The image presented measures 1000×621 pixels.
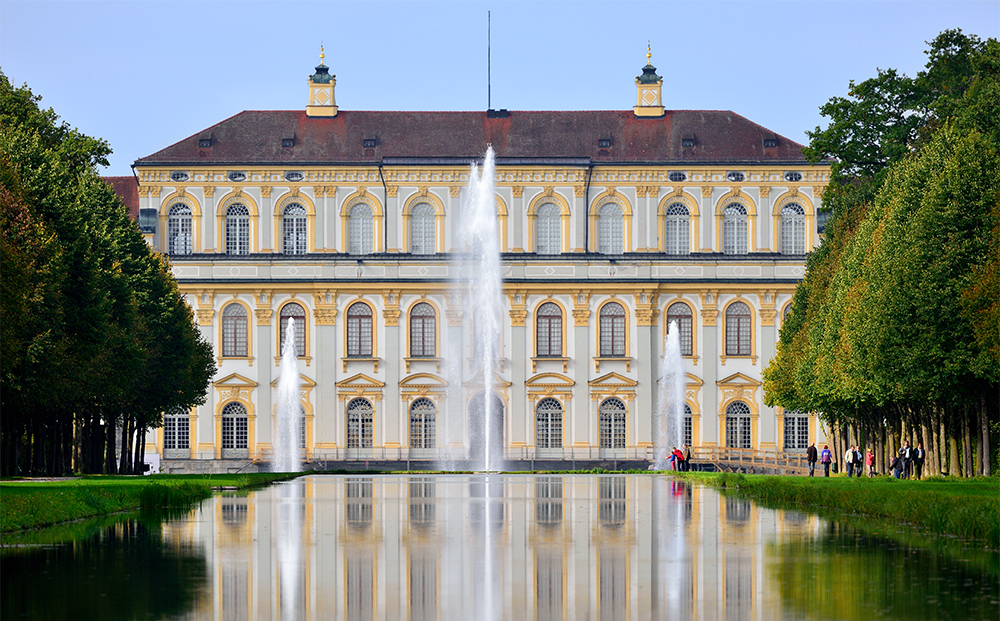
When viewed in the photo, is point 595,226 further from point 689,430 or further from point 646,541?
point 646,541

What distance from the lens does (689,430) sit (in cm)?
8244

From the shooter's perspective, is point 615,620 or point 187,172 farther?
point 187,172

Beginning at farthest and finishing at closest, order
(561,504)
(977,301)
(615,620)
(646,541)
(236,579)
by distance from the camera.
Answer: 1. (977,301)
2. (561,504)
3. (646,541)
4. (236,579)
5. (615,620)

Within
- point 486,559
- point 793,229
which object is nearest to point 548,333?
point 793,229

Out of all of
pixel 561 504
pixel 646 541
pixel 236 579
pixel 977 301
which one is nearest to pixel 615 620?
pixel 236 579

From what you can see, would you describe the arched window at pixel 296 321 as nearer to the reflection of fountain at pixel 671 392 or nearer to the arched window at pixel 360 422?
the arched window at pixel 360 422

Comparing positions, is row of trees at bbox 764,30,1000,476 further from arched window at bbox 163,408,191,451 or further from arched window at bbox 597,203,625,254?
arched window at bbox 163,408,191,451

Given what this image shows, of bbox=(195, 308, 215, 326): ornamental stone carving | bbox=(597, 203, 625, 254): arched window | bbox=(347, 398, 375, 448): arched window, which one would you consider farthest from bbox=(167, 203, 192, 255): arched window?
bbox=(597, 203, 625, 254): arched window

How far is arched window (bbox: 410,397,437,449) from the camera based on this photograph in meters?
82.0

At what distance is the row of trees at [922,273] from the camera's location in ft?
Result: 129

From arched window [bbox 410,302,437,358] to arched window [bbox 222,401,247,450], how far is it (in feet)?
32.0

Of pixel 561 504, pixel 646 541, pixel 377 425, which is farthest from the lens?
pixel 377 425

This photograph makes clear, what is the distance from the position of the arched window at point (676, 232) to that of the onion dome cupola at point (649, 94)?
6.47m

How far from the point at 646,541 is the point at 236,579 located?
644 cm
